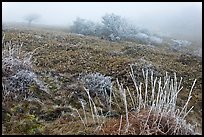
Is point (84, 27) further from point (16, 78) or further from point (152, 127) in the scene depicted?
point (152, 127)

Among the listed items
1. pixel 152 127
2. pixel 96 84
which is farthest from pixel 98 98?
pixel 152 127

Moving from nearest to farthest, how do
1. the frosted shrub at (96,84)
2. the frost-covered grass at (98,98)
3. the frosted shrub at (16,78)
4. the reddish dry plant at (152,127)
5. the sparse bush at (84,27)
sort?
the reddish dry plant at (152,127), the frost-covered grass at (98,98), the frosted shrub at (16,78), the frosted shrub at (96,84), the sparse bush at (84,27)

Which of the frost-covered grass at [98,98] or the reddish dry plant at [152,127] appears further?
the frost-covered grass at [98,98]

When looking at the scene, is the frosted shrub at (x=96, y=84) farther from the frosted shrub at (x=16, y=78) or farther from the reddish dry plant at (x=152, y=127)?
the reddish dry plant at (x=152, y=127)

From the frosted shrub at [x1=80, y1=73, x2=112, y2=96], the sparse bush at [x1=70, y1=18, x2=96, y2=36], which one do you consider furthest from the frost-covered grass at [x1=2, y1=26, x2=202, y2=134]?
the sparse bush at [x1=70, y1=18, x2=96, y2=36]

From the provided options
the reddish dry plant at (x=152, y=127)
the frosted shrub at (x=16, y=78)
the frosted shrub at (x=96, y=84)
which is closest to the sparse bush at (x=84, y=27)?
the frosted shrub at (x=96, y=84)

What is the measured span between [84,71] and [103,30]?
15.4m

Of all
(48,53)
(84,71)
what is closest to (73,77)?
(84,71)

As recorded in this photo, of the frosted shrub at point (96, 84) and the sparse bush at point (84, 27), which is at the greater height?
the frosted shrub at point (96, 84)

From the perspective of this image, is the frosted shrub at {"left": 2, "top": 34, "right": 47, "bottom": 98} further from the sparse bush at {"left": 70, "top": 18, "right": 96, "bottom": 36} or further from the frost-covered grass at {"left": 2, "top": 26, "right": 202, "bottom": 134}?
the sparse bush at {"left": 70, "top": 18, "right": 96, "bottom": 36}

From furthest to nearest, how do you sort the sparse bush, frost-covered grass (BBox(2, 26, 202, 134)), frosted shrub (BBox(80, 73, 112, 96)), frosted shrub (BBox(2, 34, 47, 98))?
the sparse bush → frosted shrub (BBox(80, 73, 112, 96)) → frosted shrub (BBox(2, 34, 47, 98)) → frost-covered grass (BBox(2, 26, 202, 134))

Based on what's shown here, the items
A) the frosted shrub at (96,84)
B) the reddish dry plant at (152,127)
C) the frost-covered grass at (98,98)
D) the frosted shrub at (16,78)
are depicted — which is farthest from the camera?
the frosted shrub at (96,84)

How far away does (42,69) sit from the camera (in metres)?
9.86

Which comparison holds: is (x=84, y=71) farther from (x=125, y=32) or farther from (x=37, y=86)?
(x=125, y=32)
